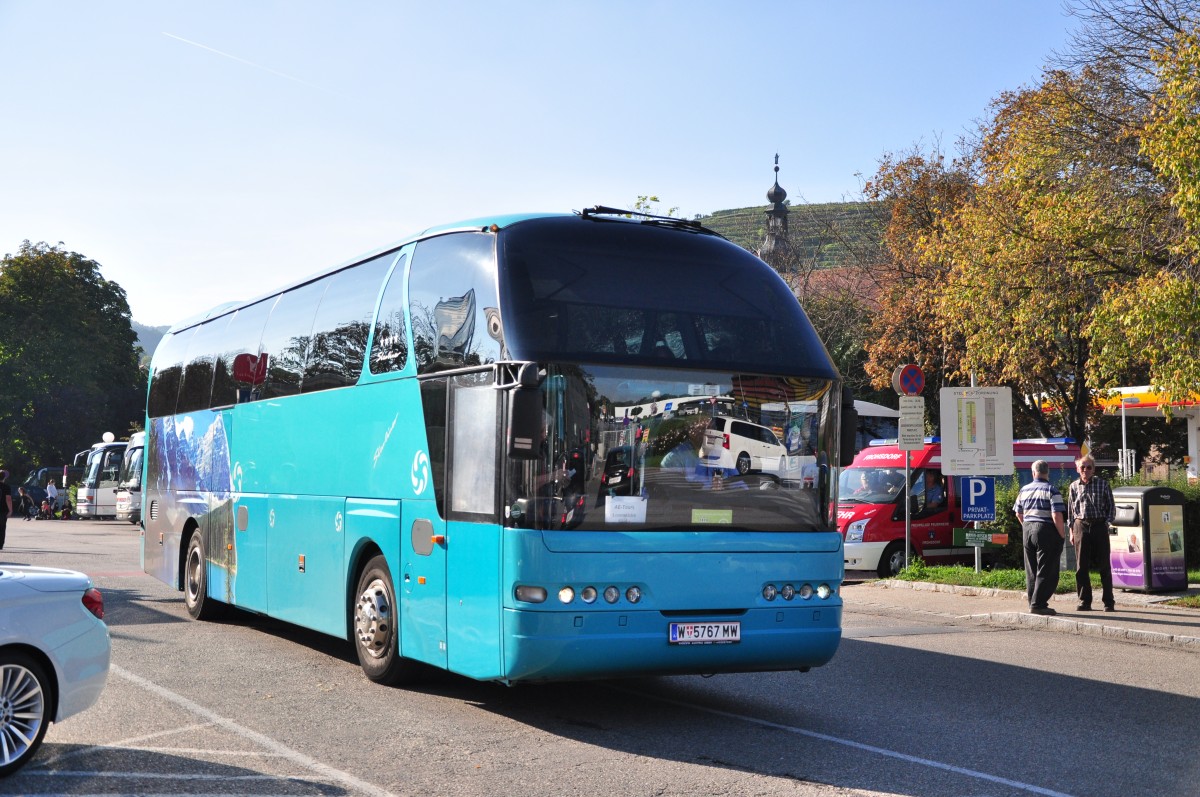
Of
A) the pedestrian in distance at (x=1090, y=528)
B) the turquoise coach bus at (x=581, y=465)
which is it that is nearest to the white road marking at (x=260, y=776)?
the turquoise coach bus at (x=581, y=465)

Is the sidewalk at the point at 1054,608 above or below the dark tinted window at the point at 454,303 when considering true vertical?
below

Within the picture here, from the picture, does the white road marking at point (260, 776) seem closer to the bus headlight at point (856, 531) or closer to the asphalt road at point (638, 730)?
the asphalt road at point (638, 730)

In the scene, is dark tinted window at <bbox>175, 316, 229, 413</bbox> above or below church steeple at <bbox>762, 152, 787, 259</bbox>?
below

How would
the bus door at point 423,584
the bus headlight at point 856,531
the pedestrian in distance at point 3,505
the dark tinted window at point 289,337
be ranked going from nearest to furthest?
the bus door at point 423,584, the dark tinted window at point 289,337, the bus headlight at point 856,531, the pedestrian in distance at point 3,505

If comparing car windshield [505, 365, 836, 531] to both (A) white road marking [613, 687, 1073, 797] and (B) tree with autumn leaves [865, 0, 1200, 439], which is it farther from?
→ (B) tree with autumn leaves [865, 0, 1200, 439]

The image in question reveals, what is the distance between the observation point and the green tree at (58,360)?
2694 inches

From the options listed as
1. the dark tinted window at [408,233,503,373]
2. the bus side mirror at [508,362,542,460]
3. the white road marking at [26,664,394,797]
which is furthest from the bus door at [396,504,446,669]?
the white road marking at [26,664,394,797]

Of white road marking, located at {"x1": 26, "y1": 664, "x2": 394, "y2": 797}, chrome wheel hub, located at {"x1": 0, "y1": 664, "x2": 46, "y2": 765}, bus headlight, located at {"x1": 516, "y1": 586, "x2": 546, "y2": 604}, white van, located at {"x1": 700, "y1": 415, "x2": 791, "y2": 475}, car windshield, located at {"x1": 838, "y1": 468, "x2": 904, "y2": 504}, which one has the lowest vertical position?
white road marking, located at {"x1": 26, "y1": 664, "x2": 394, "y2": 797}

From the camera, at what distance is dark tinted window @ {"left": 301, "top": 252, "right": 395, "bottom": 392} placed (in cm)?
1058

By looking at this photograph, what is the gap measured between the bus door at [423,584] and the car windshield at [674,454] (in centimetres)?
109

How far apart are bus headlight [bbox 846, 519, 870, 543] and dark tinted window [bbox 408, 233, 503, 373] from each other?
45.4ft

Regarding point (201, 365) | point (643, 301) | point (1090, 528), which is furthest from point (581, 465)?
point (1090, 528)

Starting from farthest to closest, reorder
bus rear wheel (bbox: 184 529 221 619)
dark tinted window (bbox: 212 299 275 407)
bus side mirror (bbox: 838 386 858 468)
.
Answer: bus rear wheel (bbox: 184 529 221 619) → dark tinted window (bbox: 212 299 275 407) → bus side mirror (bbox: 838 386 858 468)

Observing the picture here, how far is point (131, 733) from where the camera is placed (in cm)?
791
